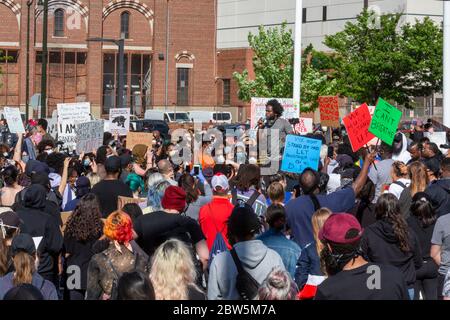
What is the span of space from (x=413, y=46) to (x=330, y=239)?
122ft

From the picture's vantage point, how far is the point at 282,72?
46219mm

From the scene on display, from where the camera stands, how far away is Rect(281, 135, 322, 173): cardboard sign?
39.7 ft

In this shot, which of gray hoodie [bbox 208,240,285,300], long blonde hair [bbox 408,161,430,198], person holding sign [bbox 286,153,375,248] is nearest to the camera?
gray hoodie [bbox 208,240,285,300]

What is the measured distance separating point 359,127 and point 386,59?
3132 centimetres

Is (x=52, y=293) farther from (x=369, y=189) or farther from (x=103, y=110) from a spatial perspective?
(x=103, y=110)

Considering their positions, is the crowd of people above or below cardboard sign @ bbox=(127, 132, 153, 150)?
below

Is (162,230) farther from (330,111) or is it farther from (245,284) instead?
(330,111)

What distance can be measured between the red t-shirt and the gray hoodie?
190 centimetres

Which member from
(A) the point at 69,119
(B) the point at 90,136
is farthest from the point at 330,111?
(B) the point at 90,136

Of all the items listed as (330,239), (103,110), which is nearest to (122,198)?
(330,239)

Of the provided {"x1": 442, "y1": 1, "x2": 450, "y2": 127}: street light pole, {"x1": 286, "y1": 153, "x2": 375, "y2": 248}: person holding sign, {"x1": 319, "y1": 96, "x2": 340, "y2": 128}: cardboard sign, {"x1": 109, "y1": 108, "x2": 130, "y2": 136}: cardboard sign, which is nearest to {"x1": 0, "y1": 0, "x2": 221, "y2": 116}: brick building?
{"x1": 109, "y1": 108, "x2": 130, "y2": 136}: cardboard sign

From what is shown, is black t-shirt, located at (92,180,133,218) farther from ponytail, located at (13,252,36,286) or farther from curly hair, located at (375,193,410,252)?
ponytail, located at (13,252,36,286)

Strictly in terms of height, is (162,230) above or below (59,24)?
below

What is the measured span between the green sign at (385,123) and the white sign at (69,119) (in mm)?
9730
